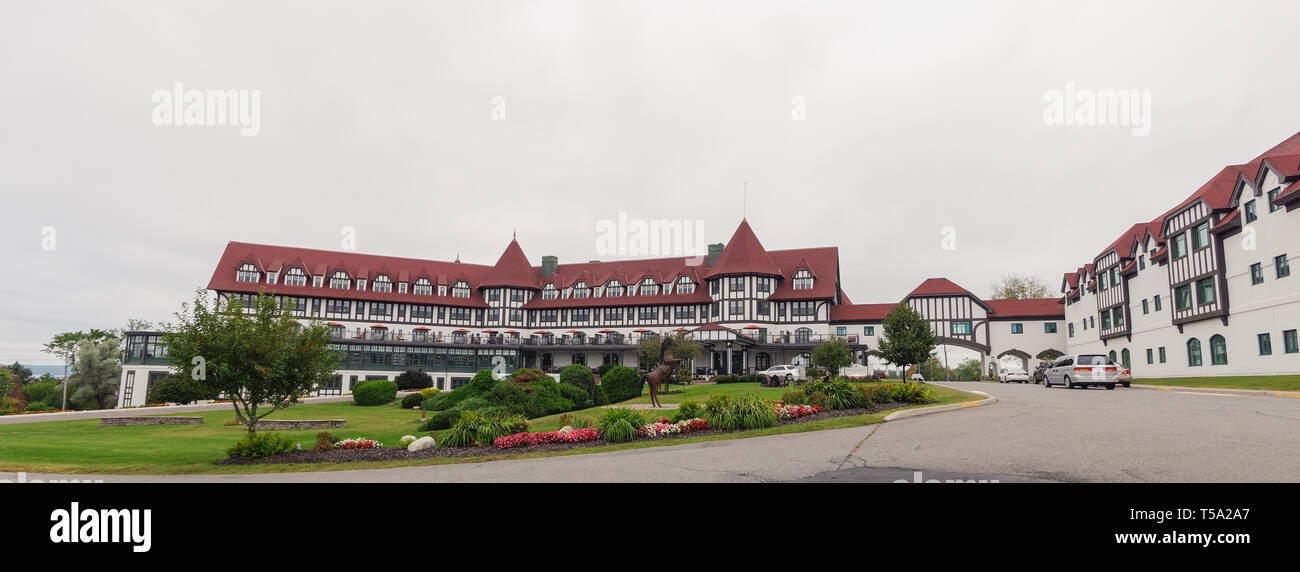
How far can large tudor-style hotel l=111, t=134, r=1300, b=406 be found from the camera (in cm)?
4097

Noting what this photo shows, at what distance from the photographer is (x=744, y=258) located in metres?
61.4

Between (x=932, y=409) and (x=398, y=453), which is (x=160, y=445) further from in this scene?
(x=932, y=409)

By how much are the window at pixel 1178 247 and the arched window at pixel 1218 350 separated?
5.56 m

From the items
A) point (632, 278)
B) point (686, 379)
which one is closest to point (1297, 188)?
point (686, 379)

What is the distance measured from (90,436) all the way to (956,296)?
2355 inches

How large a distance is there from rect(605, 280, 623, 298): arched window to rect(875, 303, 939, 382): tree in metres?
34.0

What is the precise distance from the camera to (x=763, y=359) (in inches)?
2339

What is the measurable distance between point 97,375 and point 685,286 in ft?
180

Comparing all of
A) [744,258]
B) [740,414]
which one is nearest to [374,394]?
[740,414]

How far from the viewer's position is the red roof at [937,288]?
190ft

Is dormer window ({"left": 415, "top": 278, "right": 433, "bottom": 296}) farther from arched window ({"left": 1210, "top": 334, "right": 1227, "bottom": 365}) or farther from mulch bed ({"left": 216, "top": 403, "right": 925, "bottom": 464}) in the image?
arched window ({"left": 1210, "top": 334, "right": 1227, "bottom": 365})

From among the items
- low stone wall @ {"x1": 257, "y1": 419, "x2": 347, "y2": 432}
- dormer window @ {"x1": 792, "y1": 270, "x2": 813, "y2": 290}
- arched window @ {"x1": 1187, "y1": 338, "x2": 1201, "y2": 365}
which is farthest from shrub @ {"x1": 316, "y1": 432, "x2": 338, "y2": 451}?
dormer window @ {"x1": 792, "y1": 270, "x2": 813, "y2": 290}

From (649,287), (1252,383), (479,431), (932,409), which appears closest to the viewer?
(479,431)
